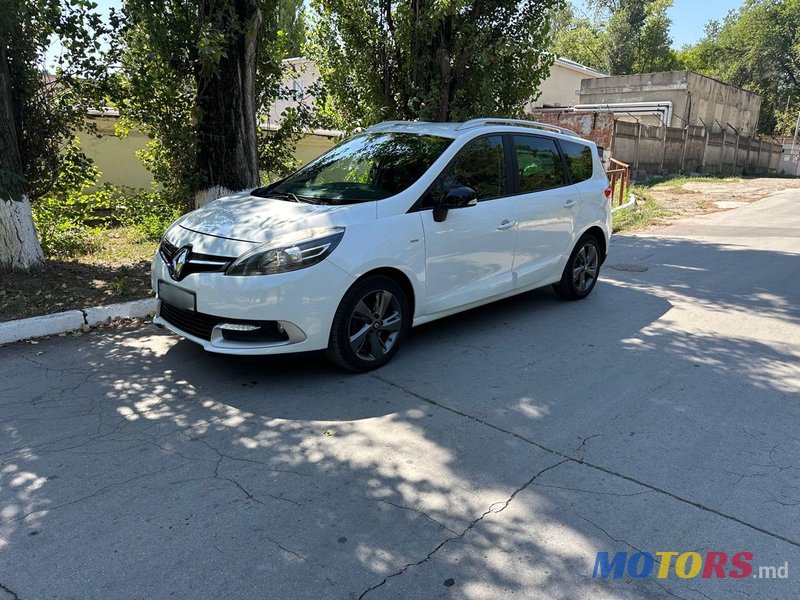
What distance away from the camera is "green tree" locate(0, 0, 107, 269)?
5988mm

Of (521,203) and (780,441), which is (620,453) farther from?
(521,203)

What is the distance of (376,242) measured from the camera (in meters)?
4.40

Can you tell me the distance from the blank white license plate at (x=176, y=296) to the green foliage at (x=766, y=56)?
54.6 meters

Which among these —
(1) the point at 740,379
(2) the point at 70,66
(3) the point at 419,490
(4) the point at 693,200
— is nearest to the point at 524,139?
(1) the point at 740,379

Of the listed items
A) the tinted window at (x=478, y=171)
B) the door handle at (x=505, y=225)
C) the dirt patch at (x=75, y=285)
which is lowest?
the dirt patch at (x=75, y=285)

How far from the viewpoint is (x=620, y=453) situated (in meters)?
3.56

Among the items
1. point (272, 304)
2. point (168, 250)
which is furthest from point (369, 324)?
point (168, 250)

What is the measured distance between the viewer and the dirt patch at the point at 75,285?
562cm

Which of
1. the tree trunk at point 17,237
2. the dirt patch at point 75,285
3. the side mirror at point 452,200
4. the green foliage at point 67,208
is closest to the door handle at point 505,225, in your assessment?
the side mirror at point 452,200

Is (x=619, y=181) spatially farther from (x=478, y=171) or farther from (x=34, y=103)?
(x=34, y=103)

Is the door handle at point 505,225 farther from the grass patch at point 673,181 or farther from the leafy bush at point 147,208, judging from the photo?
the grass patch at point 673,181

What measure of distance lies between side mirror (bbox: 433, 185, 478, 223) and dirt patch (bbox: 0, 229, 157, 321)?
10.9 feet

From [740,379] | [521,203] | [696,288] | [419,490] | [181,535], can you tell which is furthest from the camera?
[696,288]

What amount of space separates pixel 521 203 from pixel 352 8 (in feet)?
16.8
